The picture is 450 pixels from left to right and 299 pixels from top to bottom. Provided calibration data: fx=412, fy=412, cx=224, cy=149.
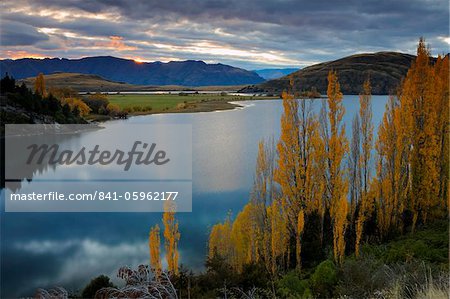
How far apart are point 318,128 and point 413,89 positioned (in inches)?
255

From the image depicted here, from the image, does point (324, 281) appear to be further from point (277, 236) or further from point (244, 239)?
point (244, 239)

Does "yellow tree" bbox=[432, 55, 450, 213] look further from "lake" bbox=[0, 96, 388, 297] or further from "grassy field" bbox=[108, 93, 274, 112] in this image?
"grassy field" bbox=[108, 93, 274, 112]

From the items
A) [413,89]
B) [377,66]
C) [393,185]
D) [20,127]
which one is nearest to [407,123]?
[413,89]

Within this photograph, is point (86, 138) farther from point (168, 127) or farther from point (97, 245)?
point (97, 245)

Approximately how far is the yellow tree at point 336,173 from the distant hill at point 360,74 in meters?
118

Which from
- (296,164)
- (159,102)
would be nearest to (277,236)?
(296,164)

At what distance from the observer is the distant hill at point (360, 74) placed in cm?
14700

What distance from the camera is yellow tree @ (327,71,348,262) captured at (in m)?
17.6

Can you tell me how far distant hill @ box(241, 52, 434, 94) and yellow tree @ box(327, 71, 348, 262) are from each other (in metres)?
118

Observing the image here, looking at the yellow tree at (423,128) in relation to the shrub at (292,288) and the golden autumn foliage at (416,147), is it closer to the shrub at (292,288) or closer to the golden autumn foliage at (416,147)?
the golden autumn foliage at (416,147)

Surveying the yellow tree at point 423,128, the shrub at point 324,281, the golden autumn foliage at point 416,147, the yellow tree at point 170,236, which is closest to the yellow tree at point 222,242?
the yellow tree at point 170,236

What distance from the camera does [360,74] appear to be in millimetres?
156375

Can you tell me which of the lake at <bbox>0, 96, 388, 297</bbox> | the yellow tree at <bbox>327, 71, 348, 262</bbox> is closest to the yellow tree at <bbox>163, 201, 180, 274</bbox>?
the lake at <bbox>0, 96, 388, 297</bbox>

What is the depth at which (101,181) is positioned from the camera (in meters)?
31.9
